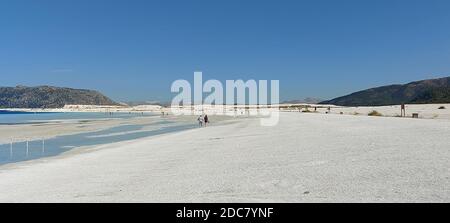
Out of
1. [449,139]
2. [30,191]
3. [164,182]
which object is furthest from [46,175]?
[449,139]

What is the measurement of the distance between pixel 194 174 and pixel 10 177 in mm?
5463

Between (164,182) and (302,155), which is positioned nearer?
(164,182)

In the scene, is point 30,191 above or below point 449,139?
below

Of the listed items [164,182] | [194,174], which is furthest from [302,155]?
[164,182]

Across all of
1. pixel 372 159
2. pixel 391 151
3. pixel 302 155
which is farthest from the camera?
pixel 302 155

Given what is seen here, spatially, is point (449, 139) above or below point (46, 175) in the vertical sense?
above
